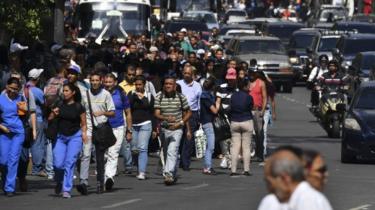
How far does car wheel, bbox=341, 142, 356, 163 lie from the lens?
24.7 meters

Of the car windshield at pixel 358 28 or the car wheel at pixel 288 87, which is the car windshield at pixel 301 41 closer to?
the car windshield at pixel 358 28

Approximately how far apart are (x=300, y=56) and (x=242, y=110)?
3088 centimetres

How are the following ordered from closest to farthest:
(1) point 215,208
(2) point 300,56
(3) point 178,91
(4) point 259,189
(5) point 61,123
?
(1) point 215,208 < (5) point 61,123 < (4) point 259,189 < (3) point 178,91 < (2) point 300,56

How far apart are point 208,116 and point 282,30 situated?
125 ft

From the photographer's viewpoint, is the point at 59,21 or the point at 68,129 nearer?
the point at 68,129

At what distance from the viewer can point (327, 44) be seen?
50406 mm

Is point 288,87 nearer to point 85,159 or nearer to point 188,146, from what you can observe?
point 188,146

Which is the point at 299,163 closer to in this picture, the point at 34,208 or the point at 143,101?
the point at 34,208

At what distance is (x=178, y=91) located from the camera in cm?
2164

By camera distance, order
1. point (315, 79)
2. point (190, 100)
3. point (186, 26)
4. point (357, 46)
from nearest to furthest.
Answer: point (190, 100) → point (315, 79) → point (357, 46) → point (186, 26)

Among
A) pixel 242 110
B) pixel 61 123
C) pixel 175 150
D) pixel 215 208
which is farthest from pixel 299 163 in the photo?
pixel 242 110

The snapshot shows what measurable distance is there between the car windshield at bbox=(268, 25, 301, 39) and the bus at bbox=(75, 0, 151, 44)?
12873 mm

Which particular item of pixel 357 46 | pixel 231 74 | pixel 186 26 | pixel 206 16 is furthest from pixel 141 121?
pixel 206 16

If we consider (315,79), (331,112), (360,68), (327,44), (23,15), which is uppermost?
(23,15)
